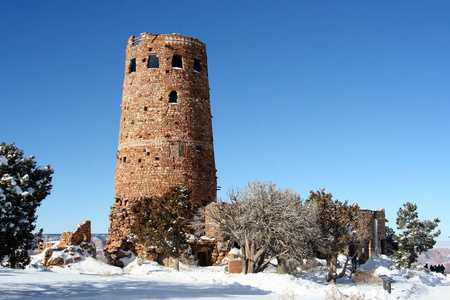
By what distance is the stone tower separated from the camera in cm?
3112

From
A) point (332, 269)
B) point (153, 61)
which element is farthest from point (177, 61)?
point (332, 269)

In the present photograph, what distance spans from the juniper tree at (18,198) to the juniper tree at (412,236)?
95.1 feet

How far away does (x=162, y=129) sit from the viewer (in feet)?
103

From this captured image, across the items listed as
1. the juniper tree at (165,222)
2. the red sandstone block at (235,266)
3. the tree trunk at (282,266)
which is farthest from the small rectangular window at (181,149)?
the tree trunk at (282,266)

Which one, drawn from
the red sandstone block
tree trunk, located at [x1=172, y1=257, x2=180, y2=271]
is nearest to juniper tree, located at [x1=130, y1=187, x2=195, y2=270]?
tree trunk, located at [x1=172, y1=257, x2=180, y2=271]

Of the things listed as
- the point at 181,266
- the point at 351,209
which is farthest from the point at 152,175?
the point at 351,209

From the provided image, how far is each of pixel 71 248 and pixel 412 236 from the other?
25829mm

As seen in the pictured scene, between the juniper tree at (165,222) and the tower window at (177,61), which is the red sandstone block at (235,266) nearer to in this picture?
the juniper tree at (165,222)

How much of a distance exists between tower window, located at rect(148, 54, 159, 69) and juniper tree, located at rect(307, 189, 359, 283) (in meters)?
12.7

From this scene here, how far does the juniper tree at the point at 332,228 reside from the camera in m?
28.6

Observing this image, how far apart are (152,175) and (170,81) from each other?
603 centimetres

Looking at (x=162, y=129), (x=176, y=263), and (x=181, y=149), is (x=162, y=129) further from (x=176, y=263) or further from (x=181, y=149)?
(x=176, y=263)

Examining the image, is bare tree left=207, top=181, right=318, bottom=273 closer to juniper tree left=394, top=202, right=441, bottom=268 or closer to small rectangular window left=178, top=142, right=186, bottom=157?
small rectangular window left=178, top=142, right=186, bottom=157

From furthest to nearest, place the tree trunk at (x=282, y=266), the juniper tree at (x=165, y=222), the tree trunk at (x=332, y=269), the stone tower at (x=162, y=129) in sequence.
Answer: the stone tower at (x=162, y=129) → the tree trunk at (x=332, y=269) → the juniper tree at (x=165, y=222) → the tree trunk at (x=282, y=266)
